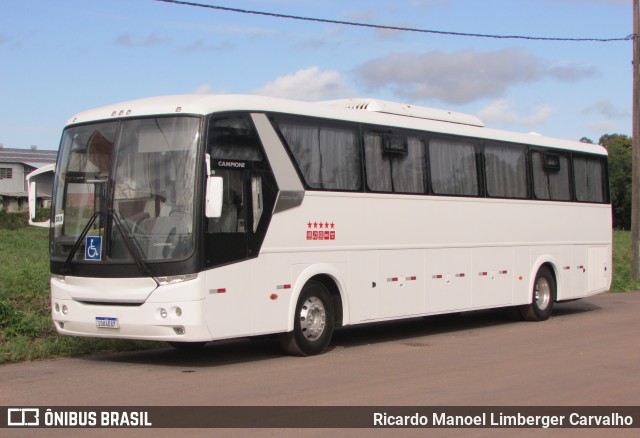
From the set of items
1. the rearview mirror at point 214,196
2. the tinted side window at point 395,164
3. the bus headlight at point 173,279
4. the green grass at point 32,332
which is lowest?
the green grass at point 32,332

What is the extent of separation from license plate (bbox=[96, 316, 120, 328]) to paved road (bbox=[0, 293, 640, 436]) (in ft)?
1.88

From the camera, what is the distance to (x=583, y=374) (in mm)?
11242

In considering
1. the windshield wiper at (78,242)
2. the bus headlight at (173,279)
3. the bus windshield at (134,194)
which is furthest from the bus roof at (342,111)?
the bus headlight at (173,279)

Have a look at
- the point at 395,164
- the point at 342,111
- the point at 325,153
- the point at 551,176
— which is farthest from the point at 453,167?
the point at 551,176

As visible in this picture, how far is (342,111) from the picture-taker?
1395cm

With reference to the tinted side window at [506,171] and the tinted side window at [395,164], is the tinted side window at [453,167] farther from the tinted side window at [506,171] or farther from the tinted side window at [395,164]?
the tinted side window at [506,171]

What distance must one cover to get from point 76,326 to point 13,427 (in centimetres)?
381

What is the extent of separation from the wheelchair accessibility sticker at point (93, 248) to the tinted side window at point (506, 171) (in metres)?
8.06

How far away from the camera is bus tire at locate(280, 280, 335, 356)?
1276cm

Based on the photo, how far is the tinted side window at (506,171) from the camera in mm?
17109

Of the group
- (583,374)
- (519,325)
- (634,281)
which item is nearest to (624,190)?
(634,281)

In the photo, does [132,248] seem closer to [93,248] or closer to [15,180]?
[93,248]

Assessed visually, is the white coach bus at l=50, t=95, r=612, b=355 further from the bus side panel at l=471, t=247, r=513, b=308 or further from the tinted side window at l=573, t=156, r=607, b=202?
the tinted side window at l=573, t=156, r=607, b=202

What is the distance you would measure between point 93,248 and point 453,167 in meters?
7.05
